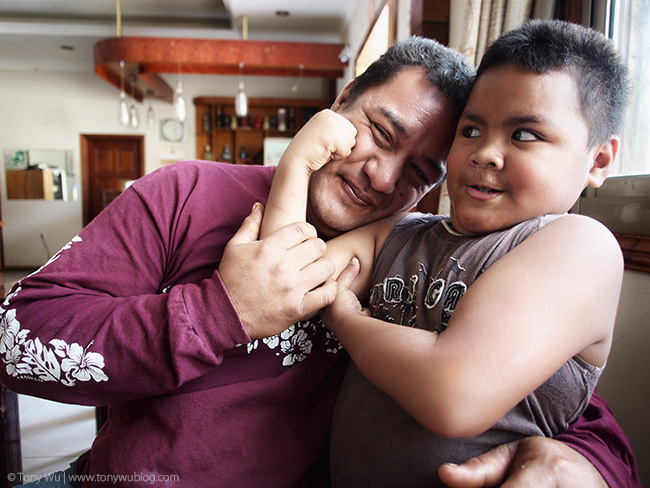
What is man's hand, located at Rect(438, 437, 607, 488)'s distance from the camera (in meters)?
0.58

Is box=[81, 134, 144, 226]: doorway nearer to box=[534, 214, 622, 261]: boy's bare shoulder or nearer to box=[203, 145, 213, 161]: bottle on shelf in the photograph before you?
box=[203, 145, 213, 161]: bottle on shelf

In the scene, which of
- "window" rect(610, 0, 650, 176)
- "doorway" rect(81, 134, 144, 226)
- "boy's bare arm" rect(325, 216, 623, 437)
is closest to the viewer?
"boy's bare arm" rect(325, 216, 623, 437)

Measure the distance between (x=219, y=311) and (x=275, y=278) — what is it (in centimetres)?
11

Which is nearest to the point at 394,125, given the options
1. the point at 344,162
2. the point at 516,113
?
the point at 344,162

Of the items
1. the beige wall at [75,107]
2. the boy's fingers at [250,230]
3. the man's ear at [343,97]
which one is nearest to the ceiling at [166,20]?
the beige wall at [75,107]

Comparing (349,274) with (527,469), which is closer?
(527,469)

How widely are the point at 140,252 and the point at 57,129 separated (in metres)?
9.24

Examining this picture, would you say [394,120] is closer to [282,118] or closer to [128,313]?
[128,313]

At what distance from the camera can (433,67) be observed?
3.52 feet

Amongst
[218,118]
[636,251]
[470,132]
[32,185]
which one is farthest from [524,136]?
[32,185]

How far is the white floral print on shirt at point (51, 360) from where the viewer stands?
759 mm

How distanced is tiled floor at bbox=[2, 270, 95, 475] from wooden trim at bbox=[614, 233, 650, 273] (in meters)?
2.64

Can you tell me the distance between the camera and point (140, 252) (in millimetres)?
912

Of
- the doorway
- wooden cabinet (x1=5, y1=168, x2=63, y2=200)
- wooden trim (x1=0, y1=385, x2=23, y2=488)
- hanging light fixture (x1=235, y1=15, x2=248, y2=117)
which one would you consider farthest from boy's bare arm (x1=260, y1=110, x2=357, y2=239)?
wooden cabinet (x1=5, y1=168, x2=63, y2=200)
